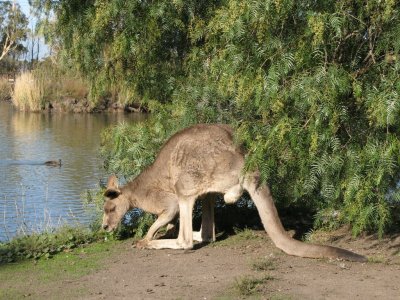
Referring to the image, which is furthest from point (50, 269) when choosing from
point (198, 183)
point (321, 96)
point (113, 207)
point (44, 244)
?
point (321, 96)

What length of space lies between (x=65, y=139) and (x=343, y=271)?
23808 millimetres

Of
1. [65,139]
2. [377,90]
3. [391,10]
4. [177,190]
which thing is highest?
[391,10]

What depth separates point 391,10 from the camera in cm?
655

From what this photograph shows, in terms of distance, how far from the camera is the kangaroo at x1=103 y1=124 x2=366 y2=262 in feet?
26.1

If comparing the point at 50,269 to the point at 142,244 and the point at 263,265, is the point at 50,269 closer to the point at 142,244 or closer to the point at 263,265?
the point at 142,244

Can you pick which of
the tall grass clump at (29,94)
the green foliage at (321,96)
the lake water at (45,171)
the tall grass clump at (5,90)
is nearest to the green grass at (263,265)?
the green foliage at (321,96)

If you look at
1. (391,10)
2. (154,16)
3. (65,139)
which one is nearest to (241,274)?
(391,10)

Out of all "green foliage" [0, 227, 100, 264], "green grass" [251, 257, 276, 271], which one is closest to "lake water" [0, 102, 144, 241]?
"green foliage" [0, 227, 100, 264]

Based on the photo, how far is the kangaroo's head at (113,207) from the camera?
9.18 metres

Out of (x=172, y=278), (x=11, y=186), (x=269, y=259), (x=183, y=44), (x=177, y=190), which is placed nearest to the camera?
(x=172, y=278)

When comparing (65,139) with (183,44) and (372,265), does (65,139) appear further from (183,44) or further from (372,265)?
(372,265)

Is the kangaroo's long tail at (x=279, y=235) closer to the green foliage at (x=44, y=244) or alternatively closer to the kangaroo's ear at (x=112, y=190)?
the kangaroo's ear at (x=112, y=190)

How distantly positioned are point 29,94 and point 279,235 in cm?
3959

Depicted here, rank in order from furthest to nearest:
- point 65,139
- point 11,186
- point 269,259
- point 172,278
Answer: point 65,139 < point 11,186 < point 269,259 < point 172,278
